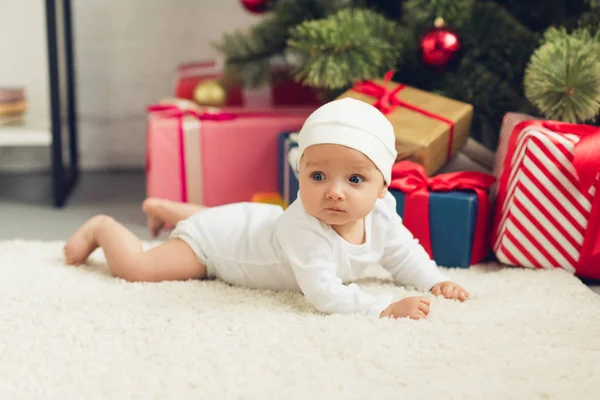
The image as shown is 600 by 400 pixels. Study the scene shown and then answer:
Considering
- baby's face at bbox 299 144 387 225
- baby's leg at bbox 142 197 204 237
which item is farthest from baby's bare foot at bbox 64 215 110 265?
baby's face at bbox 299 144 387 225

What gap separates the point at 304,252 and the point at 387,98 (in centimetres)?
54

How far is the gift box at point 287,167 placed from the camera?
1.50 metres

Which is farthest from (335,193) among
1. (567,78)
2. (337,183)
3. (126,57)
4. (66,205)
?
(126,57)

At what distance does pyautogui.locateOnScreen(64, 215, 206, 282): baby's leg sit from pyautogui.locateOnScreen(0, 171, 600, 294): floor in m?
0.35

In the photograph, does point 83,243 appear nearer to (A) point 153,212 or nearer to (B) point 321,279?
(A) point 153,212

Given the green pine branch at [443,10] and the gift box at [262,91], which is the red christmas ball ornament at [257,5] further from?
the green pine branch at [443,10]

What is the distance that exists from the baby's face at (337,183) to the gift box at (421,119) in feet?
1.16

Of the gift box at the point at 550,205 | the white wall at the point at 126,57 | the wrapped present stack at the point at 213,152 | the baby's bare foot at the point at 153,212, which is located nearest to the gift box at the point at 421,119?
the gift box at the point at 550,205

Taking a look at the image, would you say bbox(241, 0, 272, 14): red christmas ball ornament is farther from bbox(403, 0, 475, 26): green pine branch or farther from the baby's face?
the baby's face

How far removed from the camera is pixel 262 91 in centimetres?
190

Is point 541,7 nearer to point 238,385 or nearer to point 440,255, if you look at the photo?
point 440,255

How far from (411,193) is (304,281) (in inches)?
14.5

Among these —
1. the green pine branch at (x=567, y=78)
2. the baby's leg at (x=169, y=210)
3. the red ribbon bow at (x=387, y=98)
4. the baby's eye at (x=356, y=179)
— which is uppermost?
the green pine branch at (x=567, y=78)

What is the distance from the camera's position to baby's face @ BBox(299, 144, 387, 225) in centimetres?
102
